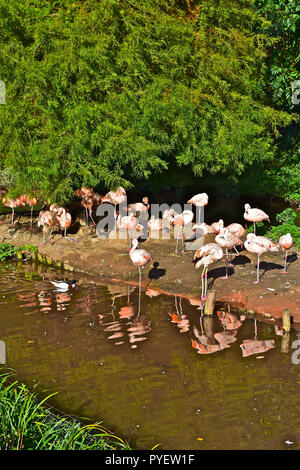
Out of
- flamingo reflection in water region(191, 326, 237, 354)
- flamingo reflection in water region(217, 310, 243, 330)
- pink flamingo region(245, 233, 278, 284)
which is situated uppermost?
pink flamingo region(245, 233, 278, 284)

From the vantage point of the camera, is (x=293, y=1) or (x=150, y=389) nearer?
(x=150, y=389)

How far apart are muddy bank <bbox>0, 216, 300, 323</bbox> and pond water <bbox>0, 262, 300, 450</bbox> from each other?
63 centimetres

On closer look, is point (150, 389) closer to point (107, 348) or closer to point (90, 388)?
point (90, 388)

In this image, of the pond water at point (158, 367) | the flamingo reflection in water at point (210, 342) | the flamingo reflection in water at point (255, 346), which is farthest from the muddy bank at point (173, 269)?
the flamingo reflection in water at point (210, 342)

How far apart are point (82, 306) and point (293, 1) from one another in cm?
993

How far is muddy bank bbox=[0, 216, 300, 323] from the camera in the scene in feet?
38.1

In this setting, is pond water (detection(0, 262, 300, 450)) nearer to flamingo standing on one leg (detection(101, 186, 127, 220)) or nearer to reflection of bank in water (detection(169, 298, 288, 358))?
reflection of bank in water (detection(169, 298, 288, 358))

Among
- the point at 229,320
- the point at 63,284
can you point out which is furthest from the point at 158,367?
the point at 63,284

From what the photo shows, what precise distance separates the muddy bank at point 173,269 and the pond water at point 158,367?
631 mm

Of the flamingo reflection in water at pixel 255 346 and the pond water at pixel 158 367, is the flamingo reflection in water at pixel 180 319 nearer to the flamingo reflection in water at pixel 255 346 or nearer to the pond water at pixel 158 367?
the pond water at pixel 158 367

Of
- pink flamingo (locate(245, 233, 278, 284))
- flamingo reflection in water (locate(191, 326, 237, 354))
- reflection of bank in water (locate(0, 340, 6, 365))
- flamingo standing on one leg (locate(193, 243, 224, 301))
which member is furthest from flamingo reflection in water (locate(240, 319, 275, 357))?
reflection of bank in water (locate(0, 340, 6, 365))

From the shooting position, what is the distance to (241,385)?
824 cm

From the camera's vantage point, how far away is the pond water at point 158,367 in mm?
7184

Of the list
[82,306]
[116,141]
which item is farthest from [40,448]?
[116,141]
